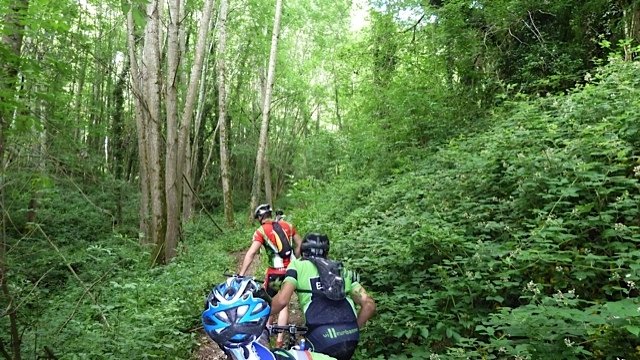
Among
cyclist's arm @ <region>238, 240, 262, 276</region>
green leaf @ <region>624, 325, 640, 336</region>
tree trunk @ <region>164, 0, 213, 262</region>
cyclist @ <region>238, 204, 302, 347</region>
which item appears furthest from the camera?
tree trunk @ <region>164, 0, 213, 262</region>

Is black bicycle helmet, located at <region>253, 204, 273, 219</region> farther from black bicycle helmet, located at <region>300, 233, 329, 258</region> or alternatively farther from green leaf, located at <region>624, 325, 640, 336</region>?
green leaf, located at <region>624, 325, 640, 336</region>

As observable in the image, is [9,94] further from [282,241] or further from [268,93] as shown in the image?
[268,93]

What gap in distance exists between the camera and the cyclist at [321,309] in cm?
345

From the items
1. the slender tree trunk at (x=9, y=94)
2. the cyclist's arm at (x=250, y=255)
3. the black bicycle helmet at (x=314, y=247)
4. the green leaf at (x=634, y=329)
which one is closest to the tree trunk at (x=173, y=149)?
the cyclist's arm at (x=250, y=255)

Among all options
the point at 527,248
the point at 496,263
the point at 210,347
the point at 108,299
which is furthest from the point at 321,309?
the point at 108,299

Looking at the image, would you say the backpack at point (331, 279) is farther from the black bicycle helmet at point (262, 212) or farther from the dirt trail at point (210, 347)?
the dirt trail at point (210, 347)

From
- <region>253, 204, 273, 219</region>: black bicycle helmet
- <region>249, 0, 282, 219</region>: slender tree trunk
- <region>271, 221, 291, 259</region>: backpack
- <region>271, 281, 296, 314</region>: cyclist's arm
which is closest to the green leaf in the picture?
<region>271, 281, 296, 314</region>: cyclist's arm

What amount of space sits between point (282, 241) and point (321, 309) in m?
2.35

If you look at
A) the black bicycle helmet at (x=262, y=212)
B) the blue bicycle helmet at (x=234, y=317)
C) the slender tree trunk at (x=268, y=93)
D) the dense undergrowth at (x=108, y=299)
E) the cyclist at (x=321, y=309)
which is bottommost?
the dense undergrowth at (x=108, y=299)

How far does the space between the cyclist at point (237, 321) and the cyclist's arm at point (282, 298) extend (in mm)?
1049

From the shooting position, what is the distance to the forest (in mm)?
4266

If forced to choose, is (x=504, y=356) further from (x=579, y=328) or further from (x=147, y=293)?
(x=147, y=293)

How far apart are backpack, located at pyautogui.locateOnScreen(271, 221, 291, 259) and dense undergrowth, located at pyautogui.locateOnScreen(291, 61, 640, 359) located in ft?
3.55

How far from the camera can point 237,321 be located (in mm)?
2291
